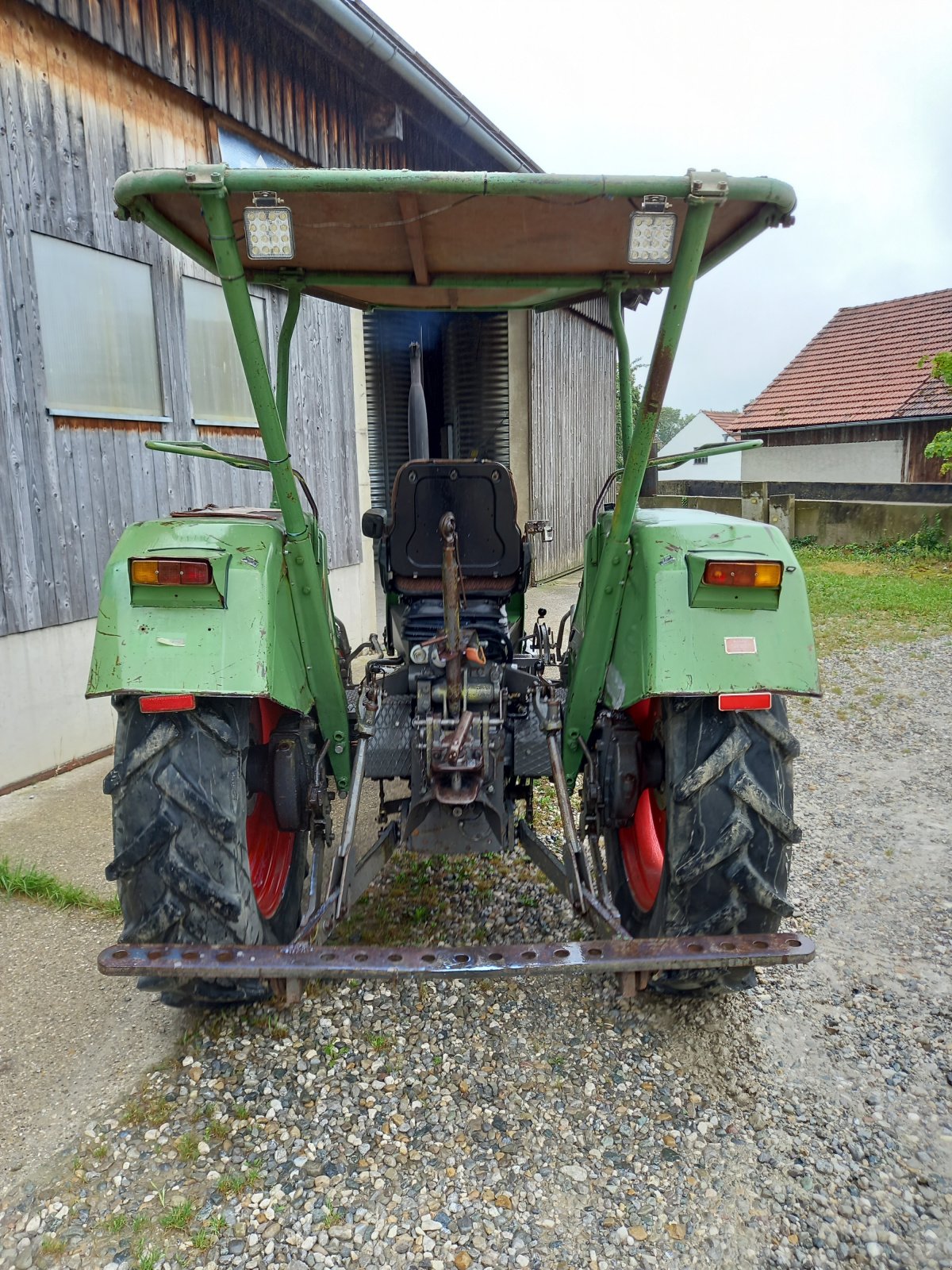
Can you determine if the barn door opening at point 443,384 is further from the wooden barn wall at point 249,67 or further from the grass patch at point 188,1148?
the grass patch at point 188,1148

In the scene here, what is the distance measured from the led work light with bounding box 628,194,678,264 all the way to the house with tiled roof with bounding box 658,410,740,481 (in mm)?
33651

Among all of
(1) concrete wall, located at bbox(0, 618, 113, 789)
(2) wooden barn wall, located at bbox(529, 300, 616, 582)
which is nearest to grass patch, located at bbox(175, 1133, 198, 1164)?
(1) concrete wall, located at bbox(0, 618, 113, 789)

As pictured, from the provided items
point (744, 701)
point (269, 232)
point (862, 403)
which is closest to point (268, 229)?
point (269, 232)

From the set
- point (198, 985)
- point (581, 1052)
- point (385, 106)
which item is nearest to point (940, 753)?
point (581, 1052)

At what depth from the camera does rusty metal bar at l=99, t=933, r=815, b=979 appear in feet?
5.81

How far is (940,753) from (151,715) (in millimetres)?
4287

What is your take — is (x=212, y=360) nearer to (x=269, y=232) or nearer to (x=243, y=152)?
(x=243, y=152)

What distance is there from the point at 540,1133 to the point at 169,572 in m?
1.57

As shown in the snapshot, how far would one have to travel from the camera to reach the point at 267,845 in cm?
267

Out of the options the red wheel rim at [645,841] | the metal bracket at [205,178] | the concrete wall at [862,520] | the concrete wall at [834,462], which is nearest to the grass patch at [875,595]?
the concrete wall at [862,520]

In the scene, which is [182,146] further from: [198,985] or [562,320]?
[562,320]

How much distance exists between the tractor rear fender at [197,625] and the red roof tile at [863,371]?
18.3 metres

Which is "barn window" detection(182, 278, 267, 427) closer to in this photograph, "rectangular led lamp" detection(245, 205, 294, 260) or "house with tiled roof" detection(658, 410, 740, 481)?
"rectangular led lamp" detection(245, 205, 294, 260)

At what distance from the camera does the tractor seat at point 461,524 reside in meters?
3.17
